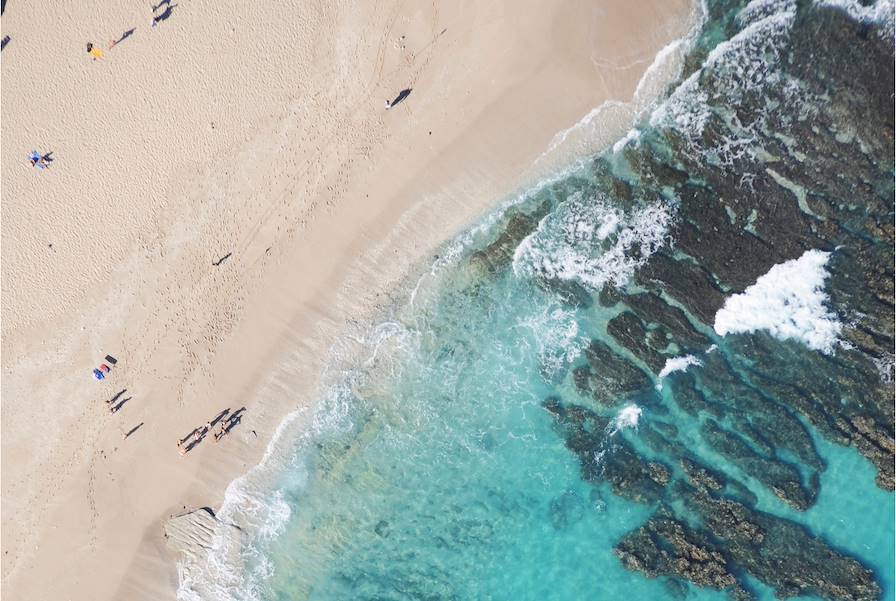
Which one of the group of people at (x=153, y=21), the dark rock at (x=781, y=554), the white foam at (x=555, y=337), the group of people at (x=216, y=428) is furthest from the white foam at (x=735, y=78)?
the group of people at (x=216, y=428)

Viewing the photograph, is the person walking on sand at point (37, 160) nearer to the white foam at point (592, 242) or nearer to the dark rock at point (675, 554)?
the white foam at point (592, 242)

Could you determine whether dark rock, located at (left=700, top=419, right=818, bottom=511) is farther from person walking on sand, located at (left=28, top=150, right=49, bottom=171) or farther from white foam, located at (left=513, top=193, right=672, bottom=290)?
person walking on sand, located at (left=28, top=150, right=49, bottom=171)

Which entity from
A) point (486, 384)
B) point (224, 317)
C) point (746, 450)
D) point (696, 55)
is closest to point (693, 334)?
point (746, 450)

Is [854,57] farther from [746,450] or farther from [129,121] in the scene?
[129,121]

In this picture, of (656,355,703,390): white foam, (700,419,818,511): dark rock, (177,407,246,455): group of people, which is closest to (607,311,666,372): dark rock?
(656,355,703,390): white foam

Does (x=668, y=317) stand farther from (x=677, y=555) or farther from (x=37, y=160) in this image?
(x=37, y=160)
